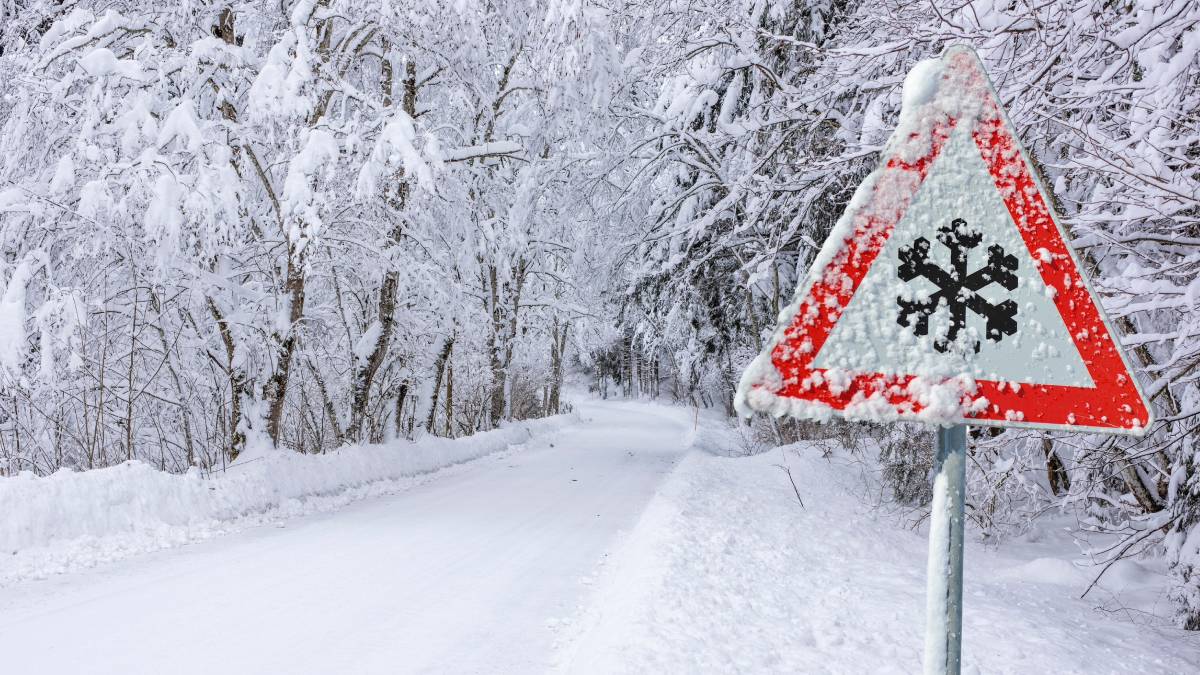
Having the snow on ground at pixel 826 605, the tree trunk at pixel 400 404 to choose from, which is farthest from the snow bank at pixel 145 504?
the snow on ground at pixel 826 605

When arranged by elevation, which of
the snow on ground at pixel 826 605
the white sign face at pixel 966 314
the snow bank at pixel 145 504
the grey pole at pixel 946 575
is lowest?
the snow on ground at pixel 826 605

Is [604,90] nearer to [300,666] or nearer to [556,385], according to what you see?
[300,666]

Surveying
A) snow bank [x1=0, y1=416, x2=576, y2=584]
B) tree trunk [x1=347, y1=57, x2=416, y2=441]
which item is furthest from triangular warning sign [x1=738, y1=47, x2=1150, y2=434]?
tree trunk [x1=347, y1=57, x2=416, y2=441]

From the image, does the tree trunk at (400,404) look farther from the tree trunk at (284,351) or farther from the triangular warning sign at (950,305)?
the triangular warning sign at (950,305)

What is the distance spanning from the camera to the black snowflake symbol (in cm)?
157

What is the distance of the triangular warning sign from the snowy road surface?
3188mm

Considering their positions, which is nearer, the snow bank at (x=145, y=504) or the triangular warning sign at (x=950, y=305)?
the triangular warning sign at (x=950, y=305)

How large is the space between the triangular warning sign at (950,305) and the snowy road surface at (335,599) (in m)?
3.19

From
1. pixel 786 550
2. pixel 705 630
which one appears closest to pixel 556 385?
pixel 786 550

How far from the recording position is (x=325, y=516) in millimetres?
8320

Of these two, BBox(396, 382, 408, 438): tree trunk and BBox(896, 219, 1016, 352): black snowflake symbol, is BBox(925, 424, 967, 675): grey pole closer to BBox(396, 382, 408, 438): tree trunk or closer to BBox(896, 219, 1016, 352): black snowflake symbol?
BBox(896, 219, 1016, 352): black snowflake symbol

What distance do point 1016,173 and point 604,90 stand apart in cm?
794

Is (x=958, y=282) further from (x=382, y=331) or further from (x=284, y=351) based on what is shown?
(x=382, y=331)

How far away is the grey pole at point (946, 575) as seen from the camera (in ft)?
4.91
